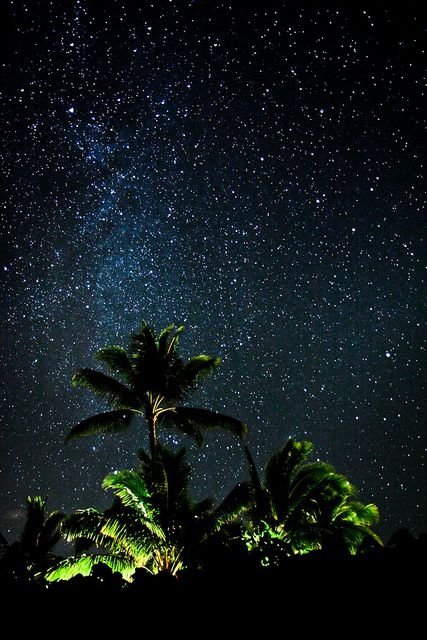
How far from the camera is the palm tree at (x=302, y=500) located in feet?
39.3

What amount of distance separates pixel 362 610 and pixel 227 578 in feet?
2.80

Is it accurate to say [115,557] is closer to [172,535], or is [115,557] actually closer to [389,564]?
[172,535]

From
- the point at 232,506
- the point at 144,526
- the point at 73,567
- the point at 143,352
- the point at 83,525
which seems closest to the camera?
the point at 73,567

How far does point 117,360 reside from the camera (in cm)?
1247

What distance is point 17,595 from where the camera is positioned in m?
2.99

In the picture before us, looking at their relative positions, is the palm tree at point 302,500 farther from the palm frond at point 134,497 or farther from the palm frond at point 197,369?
the palm frond at point 134,497

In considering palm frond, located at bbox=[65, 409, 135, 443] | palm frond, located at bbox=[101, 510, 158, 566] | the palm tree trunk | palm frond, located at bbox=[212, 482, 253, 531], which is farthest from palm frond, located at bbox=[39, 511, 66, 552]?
palm frond, located at bbox=[212, 482, 253, 531]

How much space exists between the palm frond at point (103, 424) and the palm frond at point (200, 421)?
1.10 m

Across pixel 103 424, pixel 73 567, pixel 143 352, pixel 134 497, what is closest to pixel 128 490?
pixel 134 497

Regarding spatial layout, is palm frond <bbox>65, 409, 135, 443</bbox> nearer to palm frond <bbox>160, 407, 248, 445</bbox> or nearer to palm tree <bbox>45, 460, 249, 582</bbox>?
palm frond <bbox>160, 407, 248, 445</bbox>

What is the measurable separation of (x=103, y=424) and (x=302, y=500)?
242 inches

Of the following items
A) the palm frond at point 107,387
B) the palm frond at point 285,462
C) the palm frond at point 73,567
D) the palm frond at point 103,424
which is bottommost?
the palm frond at point 73,567

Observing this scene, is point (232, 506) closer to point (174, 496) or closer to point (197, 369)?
point (174, 496)

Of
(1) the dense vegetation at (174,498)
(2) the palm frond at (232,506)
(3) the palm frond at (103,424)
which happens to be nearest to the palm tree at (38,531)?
(1) the dense vegetation at (174,498)
